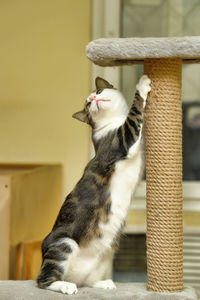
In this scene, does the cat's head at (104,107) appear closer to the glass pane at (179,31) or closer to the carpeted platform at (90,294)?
the carpeted platform at (90,294)

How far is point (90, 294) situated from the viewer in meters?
1.49

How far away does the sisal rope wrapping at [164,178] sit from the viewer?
155 cm

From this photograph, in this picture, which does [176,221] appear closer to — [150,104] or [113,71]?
[150,104]

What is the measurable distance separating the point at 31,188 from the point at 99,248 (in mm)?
801

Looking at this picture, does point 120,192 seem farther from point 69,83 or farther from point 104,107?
point 69,83

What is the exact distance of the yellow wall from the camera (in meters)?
2.79

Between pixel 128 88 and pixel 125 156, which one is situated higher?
pixel 128 88

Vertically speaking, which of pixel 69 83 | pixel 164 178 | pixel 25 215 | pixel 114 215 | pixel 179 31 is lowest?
pixel 25 215

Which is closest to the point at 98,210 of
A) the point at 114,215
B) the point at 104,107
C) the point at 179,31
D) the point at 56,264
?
the point at 114,215

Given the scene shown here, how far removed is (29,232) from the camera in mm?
2348

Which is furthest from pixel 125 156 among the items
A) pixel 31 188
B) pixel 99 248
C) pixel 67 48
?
pixel 67 48

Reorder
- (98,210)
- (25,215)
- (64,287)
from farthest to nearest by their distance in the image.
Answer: (25,215)
(98,210)
(64,287)

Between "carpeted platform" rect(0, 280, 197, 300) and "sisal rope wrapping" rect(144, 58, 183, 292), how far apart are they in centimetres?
5

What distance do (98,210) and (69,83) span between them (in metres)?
1.36
